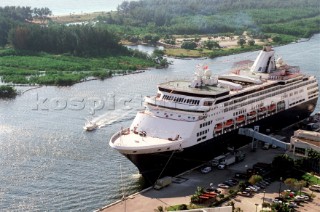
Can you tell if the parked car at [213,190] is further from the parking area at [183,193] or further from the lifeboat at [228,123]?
the lifeboat at [228,123]

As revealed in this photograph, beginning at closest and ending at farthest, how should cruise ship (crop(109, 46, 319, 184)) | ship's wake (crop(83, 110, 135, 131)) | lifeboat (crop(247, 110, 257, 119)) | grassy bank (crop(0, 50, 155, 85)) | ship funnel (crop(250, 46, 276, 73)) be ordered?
cruise ship (crop(109, 46, 319, 184)) → lifeboat (crop(247, 110, 257, 119)) → ship's wake (crop(83, 110, 135, 131)) → ship funnel (crop(250, 46, 276, 73)) → grassy bank (crop(0, 50, 155, 85))

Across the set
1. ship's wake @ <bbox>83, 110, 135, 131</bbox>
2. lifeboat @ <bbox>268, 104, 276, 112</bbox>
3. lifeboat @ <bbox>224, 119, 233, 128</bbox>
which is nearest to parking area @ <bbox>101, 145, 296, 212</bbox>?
lifeboat @ <bbox>224, 119, 233, 128</bbox>

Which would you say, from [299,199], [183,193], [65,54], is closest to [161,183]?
[183,193]

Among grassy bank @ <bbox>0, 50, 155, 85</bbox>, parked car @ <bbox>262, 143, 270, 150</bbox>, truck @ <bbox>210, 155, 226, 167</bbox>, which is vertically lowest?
truck @ <bbox>210, 155, 226, 167</bbox>

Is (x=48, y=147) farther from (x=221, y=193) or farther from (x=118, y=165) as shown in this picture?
(x=221, y=193)

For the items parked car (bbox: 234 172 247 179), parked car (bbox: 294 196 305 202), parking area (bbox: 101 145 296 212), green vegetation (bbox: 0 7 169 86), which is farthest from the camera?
green vegetation (bbox: 0 7 169 86)

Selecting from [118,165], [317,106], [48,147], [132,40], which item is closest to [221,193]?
[118,165]

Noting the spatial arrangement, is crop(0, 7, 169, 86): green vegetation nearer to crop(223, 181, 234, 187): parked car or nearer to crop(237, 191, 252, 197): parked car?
crop(223, 181, 234, 187): parked car
